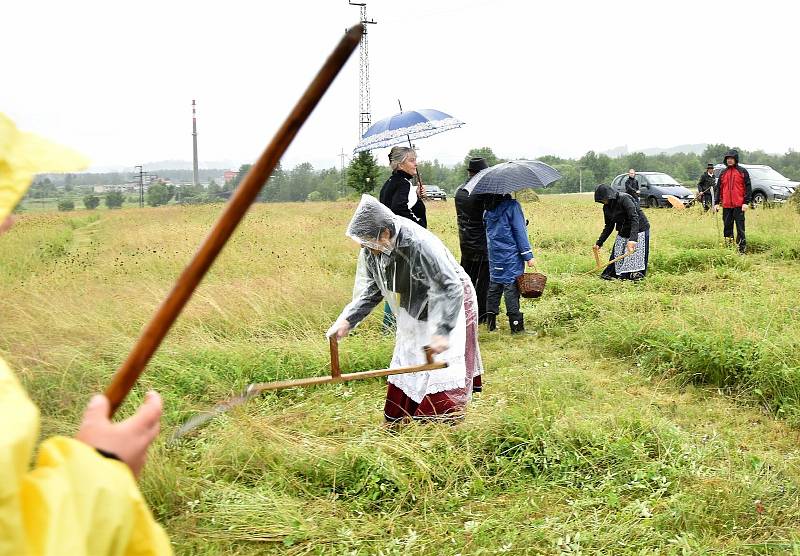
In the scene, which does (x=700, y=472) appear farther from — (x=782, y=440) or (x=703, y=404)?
(x=703, y=404)

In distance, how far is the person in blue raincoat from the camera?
6.83 m

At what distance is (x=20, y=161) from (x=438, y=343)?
2835mm

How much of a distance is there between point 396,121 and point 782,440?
530 cm

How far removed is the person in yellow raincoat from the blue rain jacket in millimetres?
5997

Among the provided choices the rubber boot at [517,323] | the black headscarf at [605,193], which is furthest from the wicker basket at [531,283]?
the black headscarf at [605,193]

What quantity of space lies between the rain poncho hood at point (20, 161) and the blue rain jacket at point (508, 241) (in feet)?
19.9

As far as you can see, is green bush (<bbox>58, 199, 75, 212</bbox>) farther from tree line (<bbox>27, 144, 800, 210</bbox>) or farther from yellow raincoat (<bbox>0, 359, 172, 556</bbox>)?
yellow raincoat (<bbox>0, 359, 172, 556</bbox>)

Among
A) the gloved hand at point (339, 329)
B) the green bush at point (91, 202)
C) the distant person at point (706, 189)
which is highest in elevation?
the green bush at point (91, 202)

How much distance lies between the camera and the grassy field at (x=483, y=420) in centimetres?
317

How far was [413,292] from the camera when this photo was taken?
3.93m

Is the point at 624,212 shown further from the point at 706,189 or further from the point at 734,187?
the point at 706,189

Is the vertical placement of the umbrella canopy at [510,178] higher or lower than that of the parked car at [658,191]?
lower

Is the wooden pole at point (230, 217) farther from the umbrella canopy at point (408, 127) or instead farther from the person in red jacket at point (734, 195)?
the person in red jacket at point (734, 195)

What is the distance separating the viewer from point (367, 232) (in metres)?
3.76
